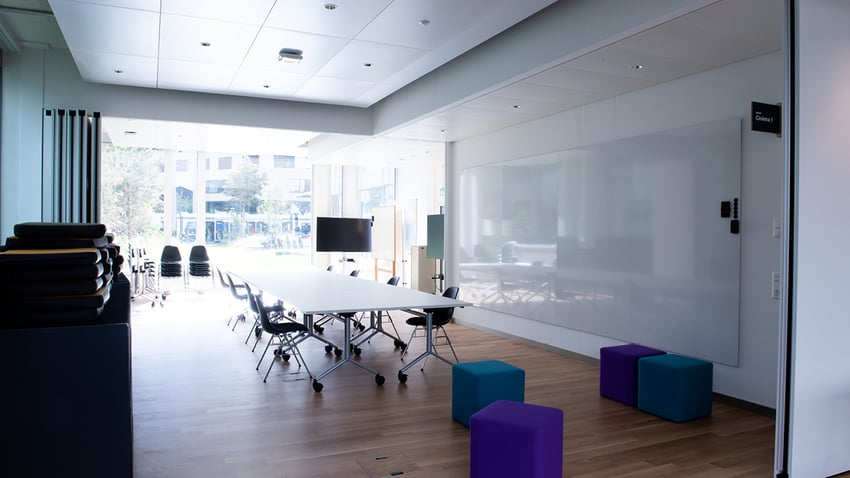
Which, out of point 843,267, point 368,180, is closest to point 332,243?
point 368,180

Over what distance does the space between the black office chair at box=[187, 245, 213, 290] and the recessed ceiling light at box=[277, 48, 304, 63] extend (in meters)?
6.97

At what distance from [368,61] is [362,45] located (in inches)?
22.5

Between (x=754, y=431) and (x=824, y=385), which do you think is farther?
(x=754, y=431)

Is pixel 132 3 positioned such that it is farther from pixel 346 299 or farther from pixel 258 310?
pixel 346 299

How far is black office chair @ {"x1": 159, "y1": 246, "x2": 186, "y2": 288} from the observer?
11.8 meters

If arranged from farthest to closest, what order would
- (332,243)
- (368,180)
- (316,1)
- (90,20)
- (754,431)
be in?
(368,180) < (332,243) < (90,20) < (316,1) < (754,431)

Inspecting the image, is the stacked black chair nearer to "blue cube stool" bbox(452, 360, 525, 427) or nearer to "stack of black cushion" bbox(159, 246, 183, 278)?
"stack of black cushion" bbox(159, 246, 183, 278)

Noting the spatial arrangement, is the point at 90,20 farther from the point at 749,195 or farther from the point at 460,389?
the point at 749,195

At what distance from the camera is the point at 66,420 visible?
1.88m

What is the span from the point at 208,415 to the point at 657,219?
177 inches

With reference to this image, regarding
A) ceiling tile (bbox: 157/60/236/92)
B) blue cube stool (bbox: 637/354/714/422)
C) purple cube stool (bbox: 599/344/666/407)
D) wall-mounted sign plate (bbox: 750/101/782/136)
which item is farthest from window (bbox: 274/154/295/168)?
wall-mounted sign plate (bbox: 750/101/782/136)

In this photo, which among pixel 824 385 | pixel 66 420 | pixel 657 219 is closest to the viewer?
pixel 66 420

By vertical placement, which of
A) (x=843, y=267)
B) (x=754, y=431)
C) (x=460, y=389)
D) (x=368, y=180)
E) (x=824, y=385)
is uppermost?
(x=368, y=180)

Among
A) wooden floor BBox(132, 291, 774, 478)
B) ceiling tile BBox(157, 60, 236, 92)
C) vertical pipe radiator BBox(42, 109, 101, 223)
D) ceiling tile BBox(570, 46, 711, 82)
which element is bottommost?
wooden floor BBox(132, 291, 774, 478)
